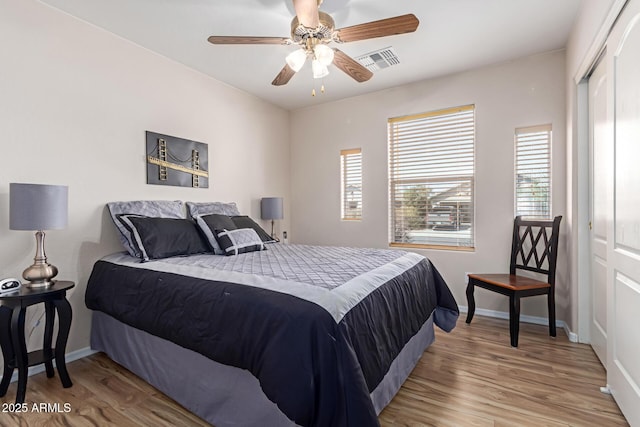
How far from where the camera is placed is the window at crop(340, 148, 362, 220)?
4195 millimetres

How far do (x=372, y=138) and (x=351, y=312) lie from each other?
9.92 feet

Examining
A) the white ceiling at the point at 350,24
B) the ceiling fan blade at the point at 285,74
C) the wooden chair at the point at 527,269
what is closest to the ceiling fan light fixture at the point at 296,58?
the ceiling fan blade at the point at 285,74

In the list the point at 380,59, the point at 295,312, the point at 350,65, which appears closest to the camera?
the point at 295,312

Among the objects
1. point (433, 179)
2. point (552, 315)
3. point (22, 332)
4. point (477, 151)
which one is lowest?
point (552, 315)

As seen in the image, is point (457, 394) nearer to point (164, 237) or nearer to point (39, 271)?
point (164, 237)

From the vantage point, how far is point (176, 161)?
10.4 feet

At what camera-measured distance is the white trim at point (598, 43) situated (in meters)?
1.66

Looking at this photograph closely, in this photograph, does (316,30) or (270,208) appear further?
(270,208)

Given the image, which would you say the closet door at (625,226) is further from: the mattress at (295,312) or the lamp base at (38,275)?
the lamp base at (38,275)

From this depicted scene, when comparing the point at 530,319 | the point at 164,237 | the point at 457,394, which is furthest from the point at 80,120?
the point at 530,319

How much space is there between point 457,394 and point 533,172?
2.35 metres

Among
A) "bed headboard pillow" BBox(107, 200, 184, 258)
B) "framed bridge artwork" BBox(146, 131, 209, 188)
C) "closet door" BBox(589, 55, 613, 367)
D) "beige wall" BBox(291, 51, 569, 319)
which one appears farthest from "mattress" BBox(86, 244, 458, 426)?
"beige wall" BBox(291, 51, 569, 319)

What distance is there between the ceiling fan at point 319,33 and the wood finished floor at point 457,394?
2.25m

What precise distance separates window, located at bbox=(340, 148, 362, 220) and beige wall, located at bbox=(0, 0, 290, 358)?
1.81 m
